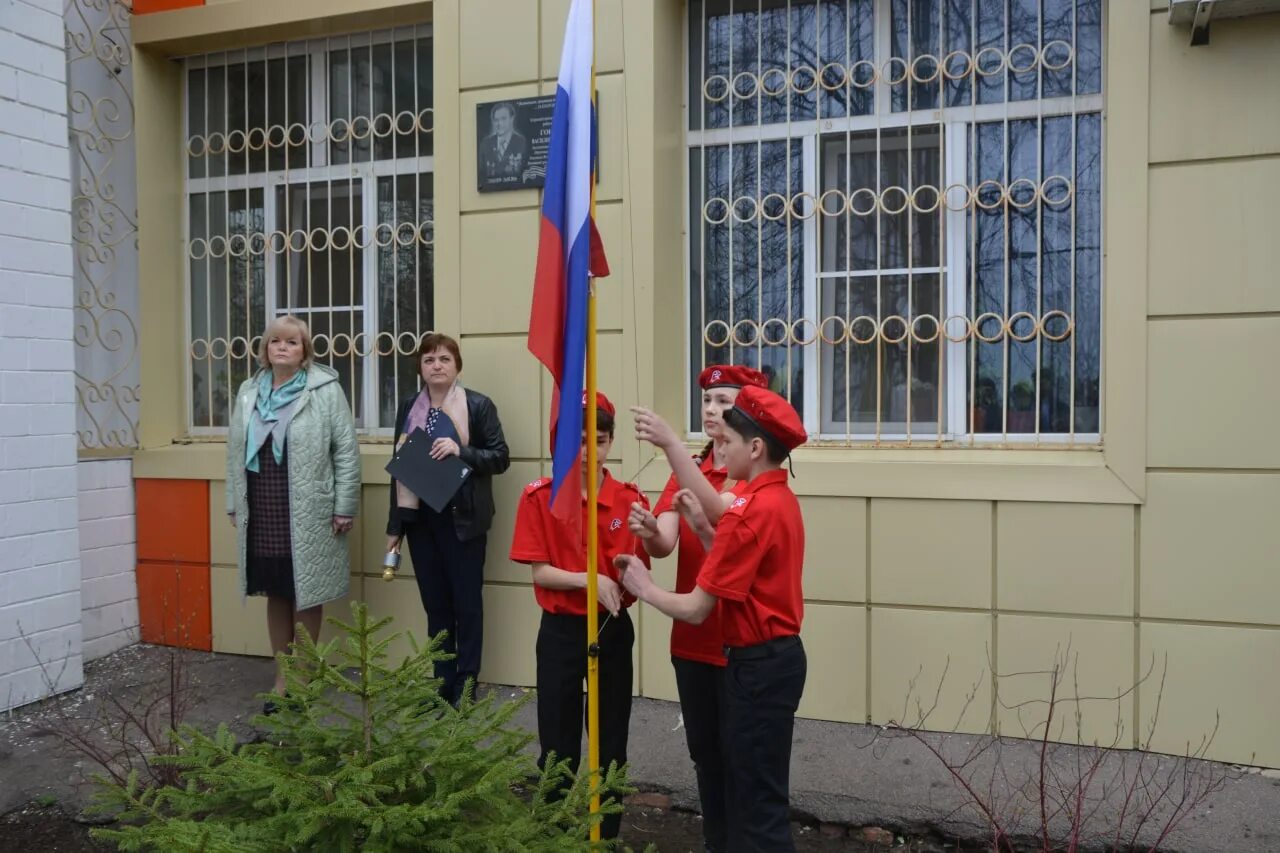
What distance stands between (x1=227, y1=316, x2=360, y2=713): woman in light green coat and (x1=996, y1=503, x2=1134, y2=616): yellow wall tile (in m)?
2.90

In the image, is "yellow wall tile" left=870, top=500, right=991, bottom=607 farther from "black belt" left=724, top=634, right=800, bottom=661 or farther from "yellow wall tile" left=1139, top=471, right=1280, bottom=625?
"black belt" left=724, top=634, right=800, bottom=661

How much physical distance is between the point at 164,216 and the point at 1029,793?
5.35m

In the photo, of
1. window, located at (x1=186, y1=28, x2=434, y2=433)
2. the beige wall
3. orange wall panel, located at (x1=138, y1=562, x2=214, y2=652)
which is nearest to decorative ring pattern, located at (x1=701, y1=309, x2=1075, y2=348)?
the beige wall

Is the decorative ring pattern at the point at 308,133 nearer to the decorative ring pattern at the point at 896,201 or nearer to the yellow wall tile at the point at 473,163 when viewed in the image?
the yellow wall tile at the point at 473,163

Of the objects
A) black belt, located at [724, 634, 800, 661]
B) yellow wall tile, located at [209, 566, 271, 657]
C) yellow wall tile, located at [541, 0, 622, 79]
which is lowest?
yellow wall tile, located at [209, 566, 271, 657]

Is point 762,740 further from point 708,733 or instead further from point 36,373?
point 36,373

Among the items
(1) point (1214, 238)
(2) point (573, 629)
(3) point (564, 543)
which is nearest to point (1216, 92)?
(1) point (1214, 238)

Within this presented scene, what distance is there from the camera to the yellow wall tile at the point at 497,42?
5.01 m

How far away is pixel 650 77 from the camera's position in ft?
15.6

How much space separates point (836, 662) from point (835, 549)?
489mm

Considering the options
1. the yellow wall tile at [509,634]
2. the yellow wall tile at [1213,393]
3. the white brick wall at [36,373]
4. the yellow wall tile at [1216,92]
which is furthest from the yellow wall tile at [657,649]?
the white brick wall at [36,373]

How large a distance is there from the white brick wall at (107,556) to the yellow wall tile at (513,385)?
2242 mm

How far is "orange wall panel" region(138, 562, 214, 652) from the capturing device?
5.76 metres

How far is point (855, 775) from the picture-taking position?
4055mm
